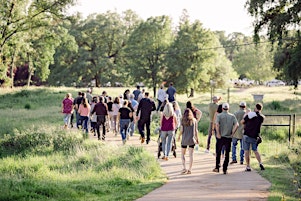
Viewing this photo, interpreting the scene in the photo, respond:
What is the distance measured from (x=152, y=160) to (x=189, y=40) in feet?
139

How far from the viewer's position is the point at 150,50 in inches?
2137

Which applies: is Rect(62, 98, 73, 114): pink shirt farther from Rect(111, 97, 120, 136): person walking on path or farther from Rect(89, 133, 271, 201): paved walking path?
Rect(89, 133, 271, 201): paved walking path

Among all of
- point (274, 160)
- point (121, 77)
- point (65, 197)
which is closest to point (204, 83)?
point (121, 77)

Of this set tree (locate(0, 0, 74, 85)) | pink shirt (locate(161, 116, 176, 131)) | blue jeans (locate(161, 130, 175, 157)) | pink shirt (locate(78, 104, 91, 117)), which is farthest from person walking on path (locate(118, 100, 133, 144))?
tree (locate(0, 0, 74, 85))

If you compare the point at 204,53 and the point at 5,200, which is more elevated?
the point at 204,53

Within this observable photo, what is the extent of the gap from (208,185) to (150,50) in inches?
1716

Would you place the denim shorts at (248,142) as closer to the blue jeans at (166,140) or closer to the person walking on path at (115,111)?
the blue jeans at (166,140)

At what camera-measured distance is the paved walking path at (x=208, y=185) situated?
32.4ft

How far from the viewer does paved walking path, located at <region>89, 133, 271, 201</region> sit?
32.4 feet

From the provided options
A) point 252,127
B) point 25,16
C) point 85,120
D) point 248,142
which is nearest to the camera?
point 252,127

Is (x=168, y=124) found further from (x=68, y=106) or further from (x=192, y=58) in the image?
(x=192, y=58)

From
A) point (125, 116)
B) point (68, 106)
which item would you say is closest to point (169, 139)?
point (125, 116)

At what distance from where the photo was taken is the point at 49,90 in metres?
45.7

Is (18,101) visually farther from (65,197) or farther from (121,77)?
(65,197)
